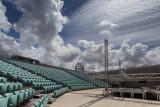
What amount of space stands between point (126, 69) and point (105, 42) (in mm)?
15732

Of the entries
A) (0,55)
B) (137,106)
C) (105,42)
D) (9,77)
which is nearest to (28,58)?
(0,55)

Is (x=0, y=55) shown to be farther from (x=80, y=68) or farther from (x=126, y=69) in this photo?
(x=80, y=68)

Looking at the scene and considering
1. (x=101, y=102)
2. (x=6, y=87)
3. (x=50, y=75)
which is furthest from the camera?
(x=50, y=75)

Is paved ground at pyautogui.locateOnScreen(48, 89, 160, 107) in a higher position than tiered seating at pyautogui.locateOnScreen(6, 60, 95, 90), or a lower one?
lower

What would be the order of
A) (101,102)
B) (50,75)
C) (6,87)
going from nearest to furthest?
(6,87) < (101,102) < (50,75)

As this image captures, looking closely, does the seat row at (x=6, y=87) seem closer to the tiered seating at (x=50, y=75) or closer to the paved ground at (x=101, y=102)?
the paved ground at (x=101, y=102)

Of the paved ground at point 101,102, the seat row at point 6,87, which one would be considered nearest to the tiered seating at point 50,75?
the paved ground at point 101,102

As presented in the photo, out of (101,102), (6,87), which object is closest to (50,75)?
(101,102)

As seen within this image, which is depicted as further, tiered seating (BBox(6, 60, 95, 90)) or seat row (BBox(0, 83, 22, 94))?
tiered seating (BBox(6, 60, 95, 90))

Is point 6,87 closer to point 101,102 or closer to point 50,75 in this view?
point 101,102

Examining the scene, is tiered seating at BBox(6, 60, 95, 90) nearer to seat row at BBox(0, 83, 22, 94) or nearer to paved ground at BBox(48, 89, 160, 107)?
paved ground at BBox(48, 89, 160, 107)

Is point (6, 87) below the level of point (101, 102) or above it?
above

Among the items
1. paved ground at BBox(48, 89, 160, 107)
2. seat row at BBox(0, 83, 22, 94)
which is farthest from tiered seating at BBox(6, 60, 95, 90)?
seat row at BBox(0, 83, 22, 94)

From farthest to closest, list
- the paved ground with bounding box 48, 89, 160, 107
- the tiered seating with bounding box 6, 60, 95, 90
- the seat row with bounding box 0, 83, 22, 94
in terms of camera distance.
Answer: the tiered seating with bounding box 6, 60, 95, 90
the paved ground with bounding box 48, 89, 160, 107
the seat row with bounding box 0, 83, 22, 94
